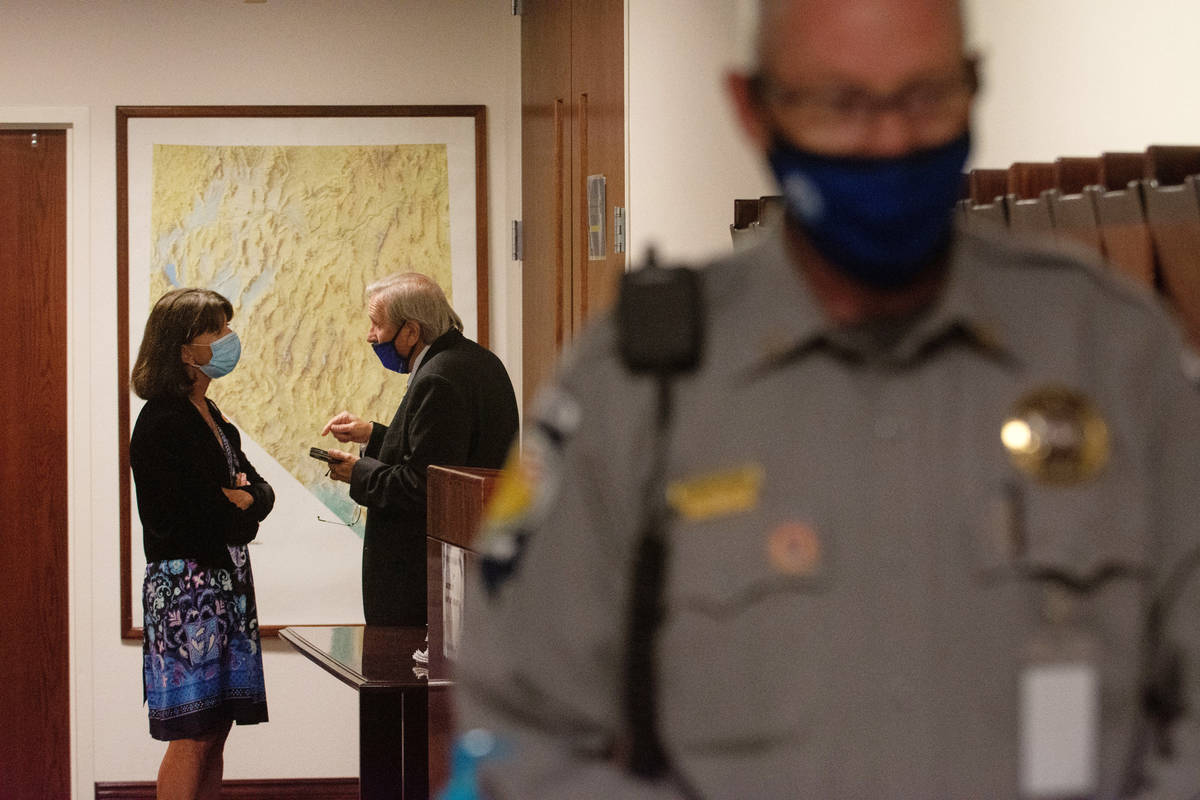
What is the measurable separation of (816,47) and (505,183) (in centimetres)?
389

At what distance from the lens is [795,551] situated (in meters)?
0.76

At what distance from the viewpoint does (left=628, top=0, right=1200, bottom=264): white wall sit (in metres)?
1.68

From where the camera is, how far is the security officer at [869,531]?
749 millimetres

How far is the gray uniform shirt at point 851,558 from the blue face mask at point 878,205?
35 millimetres

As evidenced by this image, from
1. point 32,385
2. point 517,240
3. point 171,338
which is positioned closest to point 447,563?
point 171,338

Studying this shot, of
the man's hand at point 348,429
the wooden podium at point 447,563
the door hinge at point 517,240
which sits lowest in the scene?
the wooden podium at point 447,563

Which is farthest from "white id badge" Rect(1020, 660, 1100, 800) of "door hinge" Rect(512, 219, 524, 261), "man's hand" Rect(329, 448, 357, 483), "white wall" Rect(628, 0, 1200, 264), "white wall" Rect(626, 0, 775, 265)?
"door hinge" Rect(512, 219, 524, 261)

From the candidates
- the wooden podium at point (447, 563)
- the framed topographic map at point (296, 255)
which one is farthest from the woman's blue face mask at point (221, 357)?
the wooden podium at point (447, 563)

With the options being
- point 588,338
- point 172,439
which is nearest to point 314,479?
point 172,439

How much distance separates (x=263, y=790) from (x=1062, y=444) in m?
4.19

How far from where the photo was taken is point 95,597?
4480mm

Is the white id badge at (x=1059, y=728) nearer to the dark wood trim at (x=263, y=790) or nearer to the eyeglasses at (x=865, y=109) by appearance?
the eyeglasses at (x=865, y=109)

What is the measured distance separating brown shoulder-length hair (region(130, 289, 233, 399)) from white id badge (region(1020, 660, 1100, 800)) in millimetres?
3034

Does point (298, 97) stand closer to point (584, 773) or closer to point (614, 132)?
point (614, 132)
